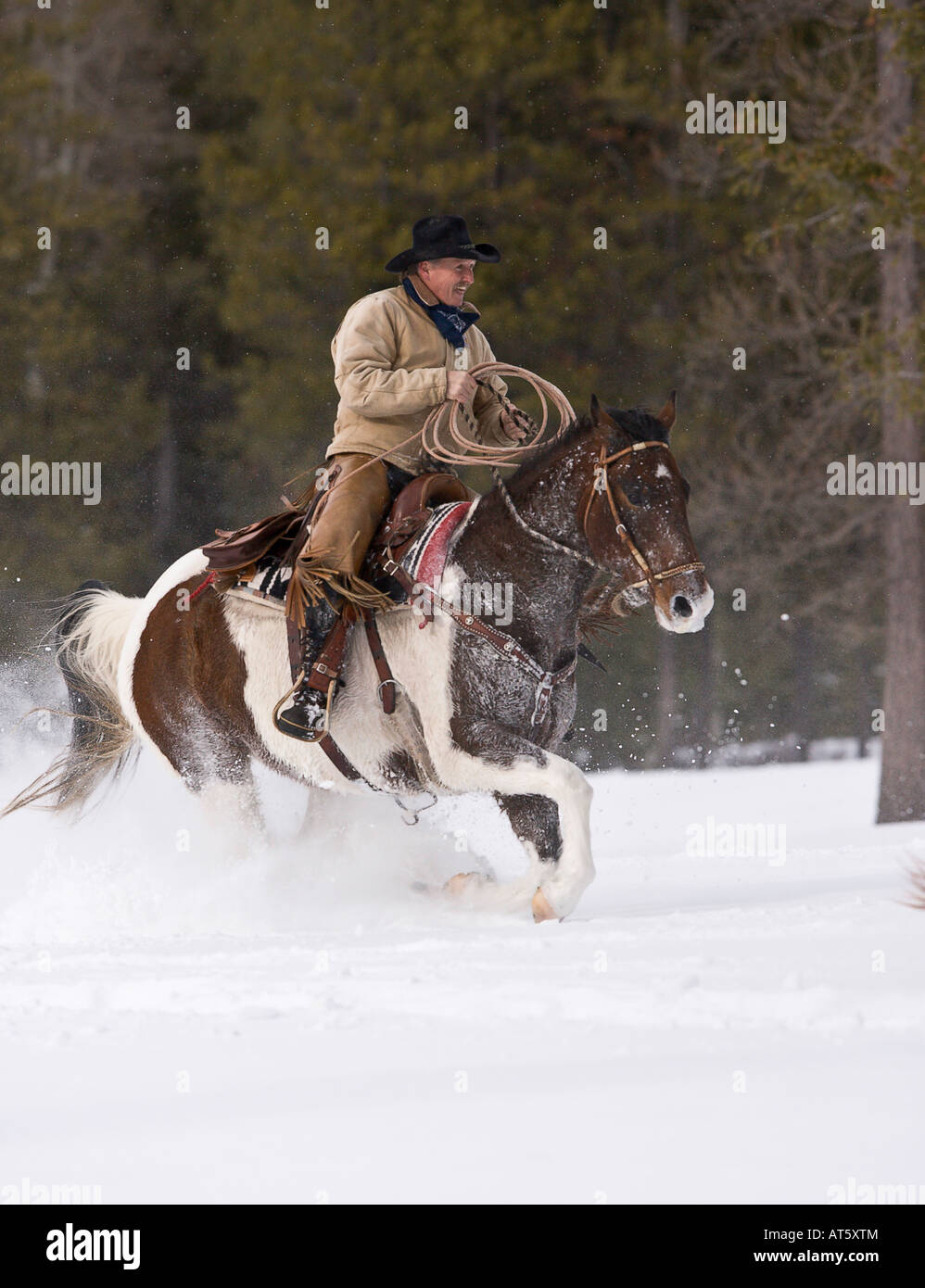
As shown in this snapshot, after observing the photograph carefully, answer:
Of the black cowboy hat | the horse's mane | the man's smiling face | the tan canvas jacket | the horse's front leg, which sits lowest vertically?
the horse's front leg

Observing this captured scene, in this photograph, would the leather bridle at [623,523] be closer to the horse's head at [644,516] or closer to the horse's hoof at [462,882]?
the horse's head at [644,516]

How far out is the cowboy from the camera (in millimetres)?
5953

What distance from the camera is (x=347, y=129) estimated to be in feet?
46.6

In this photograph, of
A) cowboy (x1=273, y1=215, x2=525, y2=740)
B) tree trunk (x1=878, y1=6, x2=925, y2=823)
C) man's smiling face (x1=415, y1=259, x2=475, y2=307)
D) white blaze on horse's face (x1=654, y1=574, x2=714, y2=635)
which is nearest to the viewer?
white blaze on horse's face (x1=654, y1=574, x2=714, y2=635)

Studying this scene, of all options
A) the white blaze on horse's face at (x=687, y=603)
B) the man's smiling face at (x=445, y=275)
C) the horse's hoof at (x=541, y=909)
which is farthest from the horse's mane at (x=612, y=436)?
the horse's hoof at (x=541, y=909)

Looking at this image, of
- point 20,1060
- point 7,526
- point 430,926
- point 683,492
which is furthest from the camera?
point 7,526

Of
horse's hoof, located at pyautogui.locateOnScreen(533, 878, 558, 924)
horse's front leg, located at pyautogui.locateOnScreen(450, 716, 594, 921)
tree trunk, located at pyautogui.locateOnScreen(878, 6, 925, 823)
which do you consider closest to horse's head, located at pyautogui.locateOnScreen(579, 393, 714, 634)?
horse's front leg, located at pyautogui.locateOnScreen(450, 716, 594, 921)

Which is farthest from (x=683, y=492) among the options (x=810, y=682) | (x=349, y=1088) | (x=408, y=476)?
(x=810, y=682)

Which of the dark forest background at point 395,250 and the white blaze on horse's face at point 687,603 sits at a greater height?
the dark forest background at point 395,250

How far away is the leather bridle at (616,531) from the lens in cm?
535

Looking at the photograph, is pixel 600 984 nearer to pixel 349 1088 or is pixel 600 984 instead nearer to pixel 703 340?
pixel 349 1088

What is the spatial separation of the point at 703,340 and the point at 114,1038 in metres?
11.1

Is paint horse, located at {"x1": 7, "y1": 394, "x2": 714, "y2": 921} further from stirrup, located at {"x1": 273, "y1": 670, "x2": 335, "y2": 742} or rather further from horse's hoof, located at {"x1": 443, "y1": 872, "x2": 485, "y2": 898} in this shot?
stirrup, located at {"x1": 273, "y1": 670, "x2": 335, "y2": 742}

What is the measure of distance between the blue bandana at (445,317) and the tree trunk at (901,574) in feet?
17.4
